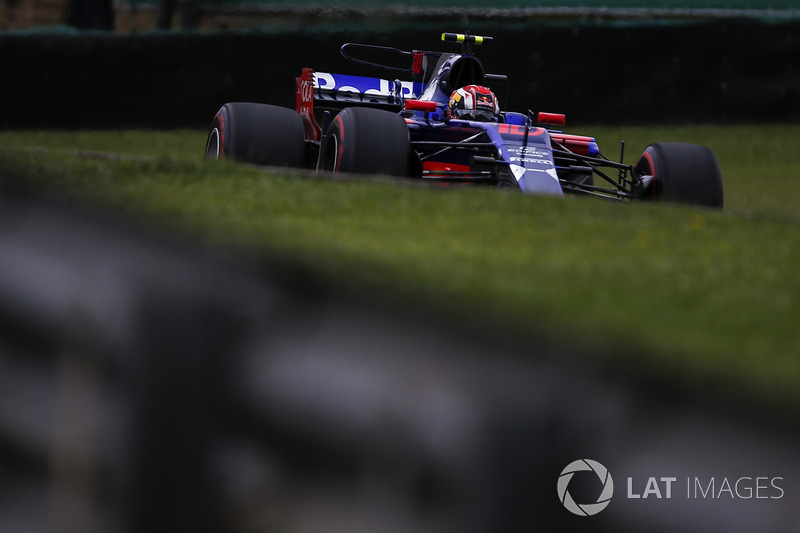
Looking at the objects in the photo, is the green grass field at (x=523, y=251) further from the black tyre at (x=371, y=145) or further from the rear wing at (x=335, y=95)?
the rear wing at (x=335, y=95)

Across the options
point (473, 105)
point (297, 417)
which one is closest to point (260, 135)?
point (473, 105)

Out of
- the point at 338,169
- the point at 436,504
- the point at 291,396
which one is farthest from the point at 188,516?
the point at 338,169

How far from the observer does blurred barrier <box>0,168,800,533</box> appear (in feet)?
5.62

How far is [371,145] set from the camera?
608 centimetres

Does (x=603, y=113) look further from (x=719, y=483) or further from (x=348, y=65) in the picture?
(x=719, y=483)

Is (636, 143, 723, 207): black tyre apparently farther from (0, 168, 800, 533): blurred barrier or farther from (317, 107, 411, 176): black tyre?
(0, 168, 800, 533): blurred barrier

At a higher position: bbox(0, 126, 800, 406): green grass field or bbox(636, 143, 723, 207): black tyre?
bbox(0, 126, 800, 406): green grass field

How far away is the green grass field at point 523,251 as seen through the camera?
6.77 ft

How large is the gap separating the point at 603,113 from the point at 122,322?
12.0 m

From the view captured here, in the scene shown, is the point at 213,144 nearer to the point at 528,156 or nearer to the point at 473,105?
the point at 473,105

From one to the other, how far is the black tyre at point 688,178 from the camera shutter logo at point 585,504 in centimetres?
511

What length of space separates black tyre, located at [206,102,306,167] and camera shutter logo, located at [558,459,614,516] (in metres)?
5.56

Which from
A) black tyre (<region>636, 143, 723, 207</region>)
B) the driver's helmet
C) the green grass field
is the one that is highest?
the driver's helmet

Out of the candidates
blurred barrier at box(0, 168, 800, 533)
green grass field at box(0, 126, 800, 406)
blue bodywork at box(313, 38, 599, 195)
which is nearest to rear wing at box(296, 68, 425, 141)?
blue bodywork at box(313, 38, 599, 195)
